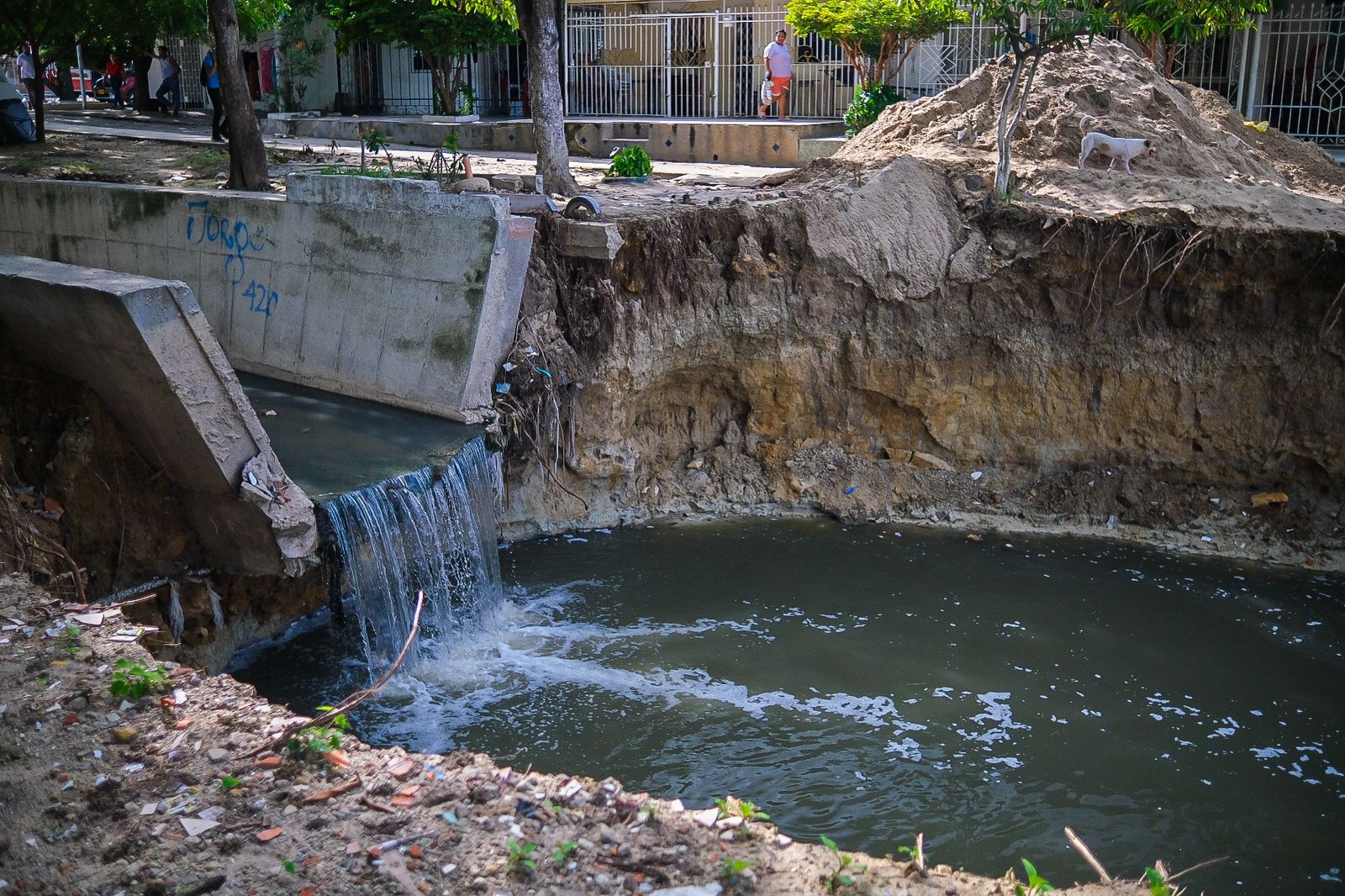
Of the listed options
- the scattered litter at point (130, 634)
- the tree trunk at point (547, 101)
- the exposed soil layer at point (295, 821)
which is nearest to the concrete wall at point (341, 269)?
the tree trunk at point (547, 101)

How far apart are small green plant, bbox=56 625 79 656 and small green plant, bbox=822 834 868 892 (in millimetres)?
3812

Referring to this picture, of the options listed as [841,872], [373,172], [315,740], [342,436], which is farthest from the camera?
[373,172]

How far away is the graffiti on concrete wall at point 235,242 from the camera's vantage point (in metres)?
10.3

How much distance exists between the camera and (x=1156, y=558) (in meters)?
10.8

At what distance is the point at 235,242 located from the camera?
34.2ft

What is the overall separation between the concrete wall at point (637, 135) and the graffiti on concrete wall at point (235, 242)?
718 centimetres

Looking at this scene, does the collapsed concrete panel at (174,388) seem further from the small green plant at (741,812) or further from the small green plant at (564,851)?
the small green plant at (741,812)

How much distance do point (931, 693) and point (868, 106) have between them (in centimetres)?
1154

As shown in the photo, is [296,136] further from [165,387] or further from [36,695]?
[36,695]

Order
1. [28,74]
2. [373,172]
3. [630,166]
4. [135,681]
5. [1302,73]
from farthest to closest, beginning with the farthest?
1. [28,74]
2. [1302,73]
3. [630,166]
4. [373,172]
5. [135,681]

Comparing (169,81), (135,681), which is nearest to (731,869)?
(135,681)

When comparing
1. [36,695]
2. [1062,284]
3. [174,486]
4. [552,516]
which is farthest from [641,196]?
[36,695]

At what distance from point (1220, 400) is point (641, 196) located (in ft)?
21.0

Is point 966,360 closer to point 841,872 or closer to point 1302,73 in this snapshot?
point 841,872
